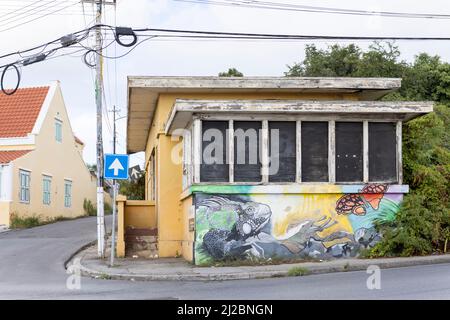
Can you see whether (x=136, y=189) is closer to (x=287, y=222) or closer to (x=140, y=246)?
(x=140, y=246)

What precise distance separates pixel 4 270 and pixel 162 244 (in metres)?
4.32


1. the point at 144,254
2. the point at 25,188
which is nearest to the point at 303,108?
the point at 144,254

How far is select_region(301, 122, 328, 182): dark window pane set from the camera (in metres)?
16.3

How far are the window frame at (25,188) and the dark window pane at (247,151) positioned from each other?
18296 millimetres

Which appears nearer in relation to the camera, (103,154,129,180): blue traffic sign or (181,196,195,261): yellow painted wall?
(103,154,129,180): blue traffic sign

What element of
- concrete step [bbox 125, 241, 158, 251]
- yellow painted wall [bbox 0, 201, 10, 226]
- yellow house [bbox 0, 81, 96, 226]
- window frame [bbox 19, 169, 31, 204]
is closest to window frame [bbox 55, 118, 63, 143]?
yellow house [bbox 0, 81, 96, 226]

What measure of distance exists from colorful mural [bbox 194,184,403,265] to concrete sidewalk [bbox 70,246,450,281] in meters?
0.61

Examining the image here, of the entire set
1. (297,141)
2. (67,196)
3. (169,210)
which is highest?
(297,141)

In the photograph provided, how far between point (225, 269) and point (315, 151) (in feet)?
12.3

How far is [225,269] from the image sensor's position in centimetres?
1487

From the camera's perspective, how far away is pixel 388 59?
113ft

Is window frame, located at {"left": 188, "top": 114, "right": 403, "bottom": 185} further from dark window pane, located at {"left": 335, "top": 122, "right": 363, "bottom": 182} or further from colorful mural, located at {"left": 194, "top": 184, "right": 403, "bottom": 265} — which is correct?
colorful mural, located at {"left": 194, "top": 184, "right": 403, "bottom": 265}

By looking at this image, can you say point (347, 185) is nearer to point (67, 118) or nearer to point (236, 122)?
point (236, 122)
